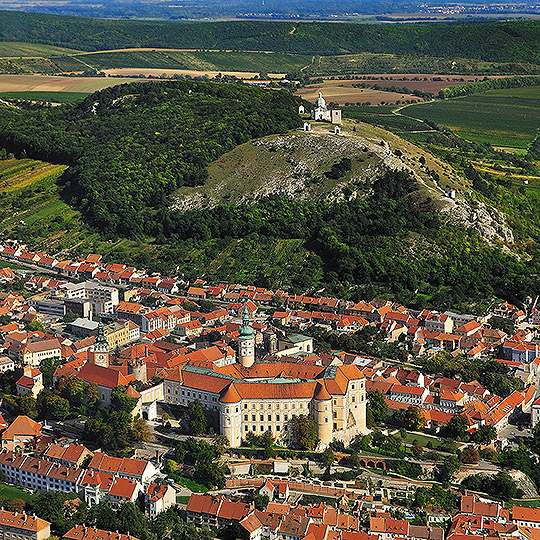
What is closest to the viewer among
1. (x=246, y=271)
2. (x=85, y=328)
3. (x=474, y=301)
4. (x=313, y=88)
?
(x=85, y=328)

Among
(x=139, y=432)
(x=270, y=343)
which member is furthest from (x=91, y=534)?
(x=270, y=343)

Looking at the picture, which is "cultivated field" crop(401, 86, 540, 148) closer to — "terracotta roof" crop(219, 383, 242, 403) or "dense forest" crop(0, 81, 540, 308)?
"dense forest" crop(0, 81, 540, 308)

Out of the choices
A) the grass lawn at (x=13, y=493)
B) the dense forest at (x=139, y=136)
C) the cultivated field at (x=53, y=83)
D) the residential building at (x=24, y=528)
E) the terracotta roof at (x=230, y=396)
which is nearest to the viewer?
the residential building at (x=24, y=528)

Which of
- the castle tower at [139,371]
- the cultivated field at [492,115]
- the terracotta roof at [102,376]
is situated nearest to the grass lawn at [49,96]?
the cultivated field at [492,115]

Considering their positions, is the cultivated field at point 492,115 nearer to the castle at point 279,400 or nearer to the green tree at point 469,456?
the castle at point 279,400

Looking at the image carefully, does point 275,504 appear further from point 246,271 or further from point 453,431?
point 246,271

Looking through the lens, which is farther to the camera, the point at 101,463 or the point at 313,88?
the point at 313,88

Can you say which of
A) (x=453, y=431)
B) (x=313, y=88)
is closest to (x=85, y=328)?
(x=453, y=431)

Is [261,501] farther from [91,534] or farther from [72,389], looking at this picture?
[72,389]
